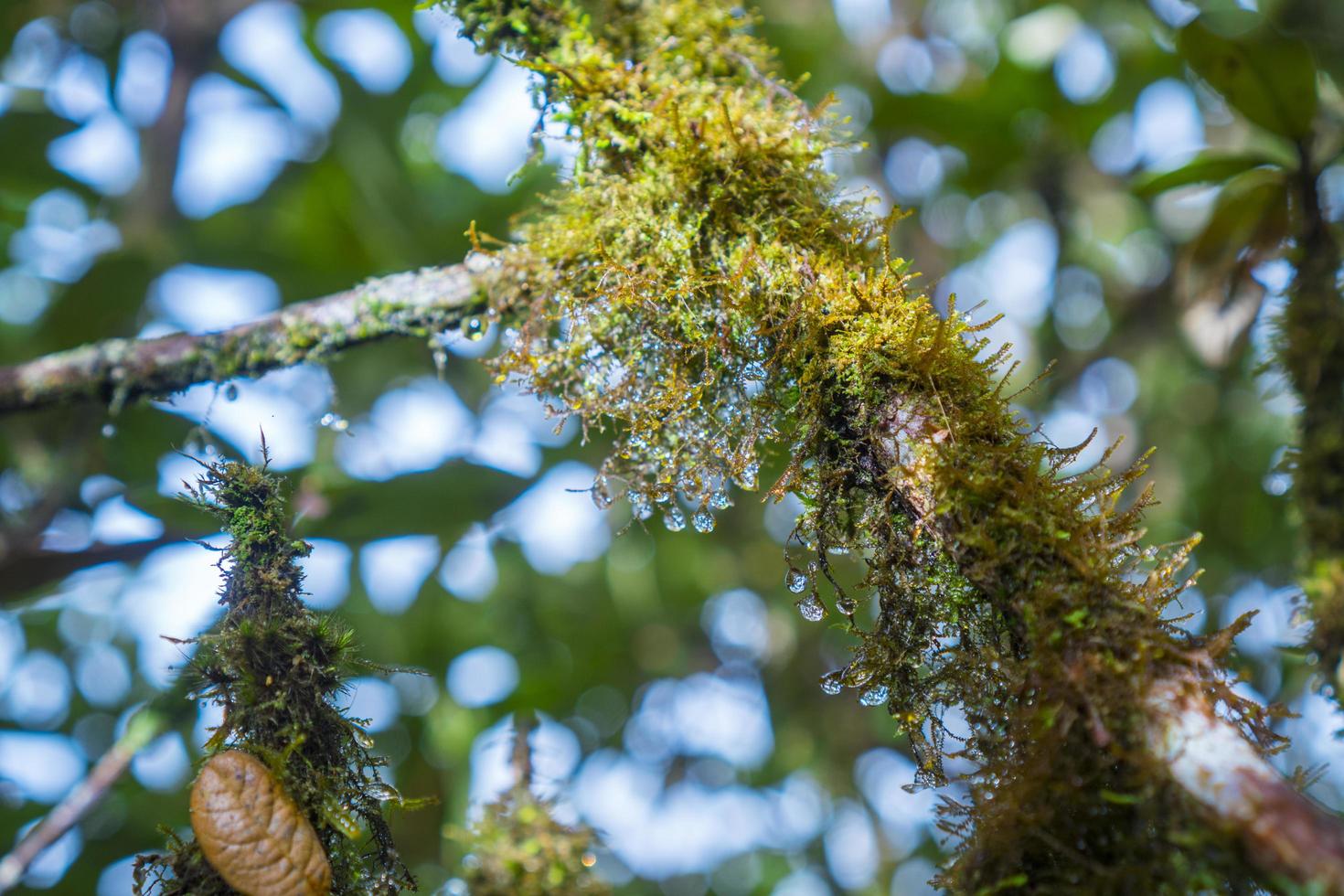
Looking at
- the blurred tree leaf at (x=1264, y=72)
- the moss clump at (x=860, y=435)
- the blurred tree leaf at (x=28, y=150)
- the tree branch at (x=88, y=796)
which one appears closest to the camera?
the moss clump at (x=860, y=435)

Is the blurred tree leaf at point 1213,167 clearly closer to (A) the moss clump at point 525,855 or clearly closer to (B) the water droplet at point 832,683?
(B) the water droplet at point 832,683

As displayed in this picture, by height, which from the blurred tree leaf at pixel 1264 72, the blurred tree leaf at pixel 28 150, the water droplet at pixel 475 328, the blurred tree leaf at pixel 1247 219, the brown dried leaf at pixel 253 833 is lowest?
the blurred tree leaf at pixel 28 150

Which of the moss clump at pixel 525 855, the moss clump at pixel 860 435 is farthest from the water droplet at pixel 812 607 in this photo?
the moss clump at pixel 525 855

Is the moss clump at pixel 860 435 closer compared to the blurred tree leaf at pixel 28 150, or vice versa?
the moss clump at pixel 860 435

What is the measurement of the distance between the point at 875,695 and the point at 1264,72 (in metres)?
1.05

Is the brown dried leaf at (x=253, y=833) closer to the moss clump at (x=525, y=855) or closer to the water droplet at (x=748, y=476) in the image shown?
the moss clump at (x=525, y=855)

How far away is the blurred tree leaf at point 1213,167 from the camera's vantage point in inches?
51.4

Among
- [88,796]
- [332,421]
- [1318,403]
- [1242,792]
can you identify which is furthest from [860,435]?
[88,796]

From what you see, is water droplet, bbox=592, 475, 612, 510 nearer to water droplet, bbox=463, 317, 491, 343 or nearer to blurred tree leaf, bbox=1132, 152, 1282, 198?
water droplet, bbox=463, 317, 491, 343

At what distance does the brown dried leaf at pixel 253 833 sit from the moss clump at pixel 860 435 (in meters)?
0.38

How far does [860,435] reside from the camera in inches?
30.5

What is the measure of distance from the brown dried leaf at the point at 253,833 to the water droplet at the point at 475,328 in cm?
49

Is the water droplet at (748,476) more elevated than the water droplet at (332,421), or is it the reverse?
the water droplet at (748,476)

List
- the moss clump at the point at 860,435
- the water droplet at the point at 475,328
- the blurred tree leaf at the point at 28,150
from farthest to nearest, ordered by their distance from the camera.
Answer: the blurred tree leaf at the point at 28,150, the water droplet at the point at 475,328, the moss clump at the point at 860,435
